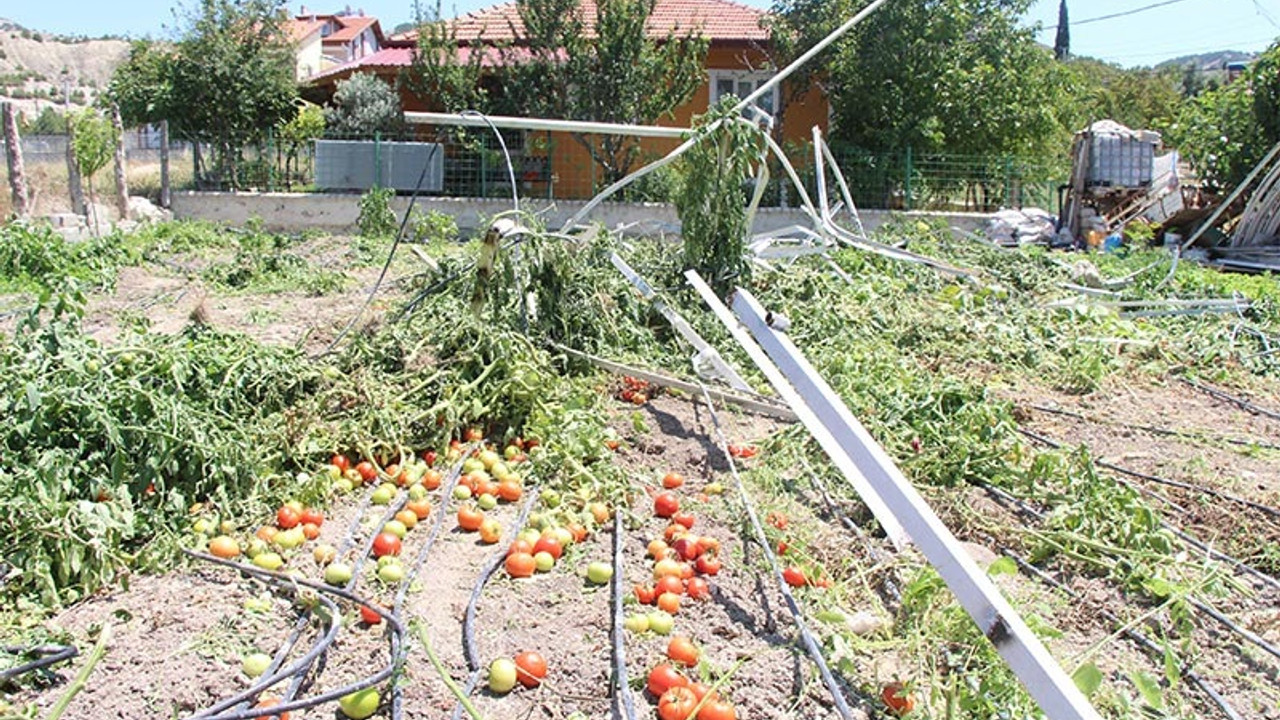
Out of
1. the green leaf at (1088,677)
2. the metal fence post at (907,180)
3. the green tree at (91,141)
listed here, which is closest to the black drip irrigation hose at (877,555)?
the green leaf at (1088,677)

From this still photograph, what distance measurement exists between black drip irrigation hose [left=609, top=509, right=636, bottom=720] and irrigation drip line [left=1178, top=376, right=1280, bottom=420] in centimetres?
422

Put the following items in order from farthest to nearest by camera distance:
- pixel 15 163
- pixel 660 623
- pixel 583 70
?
pixel 583 70 < pixel 15 163 < pixel 660 623

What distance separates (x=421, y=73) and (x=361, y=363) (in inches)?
503

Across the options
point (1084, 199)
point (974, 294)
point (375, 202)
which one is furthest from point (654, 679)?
point (1084, 199)

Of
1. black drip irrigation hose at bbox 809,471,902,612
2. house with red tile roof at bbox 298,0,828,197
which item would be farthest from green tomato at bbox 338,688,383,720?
house with red tile roof at bbox 298,0,828,197

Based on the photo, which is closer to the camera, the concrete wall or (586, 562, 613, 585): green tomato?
(586, 562, 613, 585): green tomato

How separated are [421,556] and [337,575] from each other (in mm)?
302

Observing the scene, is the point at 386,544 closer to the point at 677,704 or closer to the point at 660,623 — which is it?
the point at 660,623

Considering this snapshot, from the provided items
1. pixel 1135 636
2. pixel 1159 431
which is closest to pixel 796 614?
pixel 1135 636

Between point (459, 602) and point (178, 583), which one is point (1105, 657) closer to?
point (459, 602)

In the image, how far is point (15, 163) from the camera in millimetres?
11758

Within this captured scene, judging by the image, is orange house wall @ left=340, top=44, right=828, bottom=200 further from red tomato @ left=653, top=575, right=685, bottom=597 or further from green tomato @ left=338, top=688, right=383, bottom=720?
green tomato @ left=338, top=688, right=383, bottom=720

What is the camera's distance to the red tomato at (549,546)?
3309 mm

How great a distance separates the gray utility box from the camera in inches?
609
